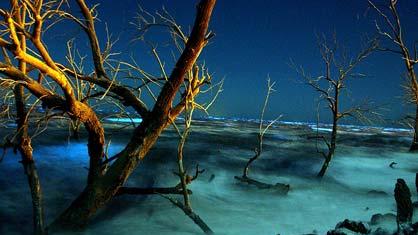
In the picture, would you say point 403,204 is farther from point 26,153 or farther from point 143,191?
point 26,153

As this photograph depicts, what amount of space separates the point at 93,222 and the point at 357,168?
1512 cm

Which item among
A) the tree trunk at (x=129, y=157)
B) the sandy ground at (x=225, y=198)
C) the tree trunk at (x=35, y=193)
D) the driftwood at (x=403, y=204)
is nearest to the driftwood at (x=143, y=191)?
the tree trunk at (x=129, y=157)

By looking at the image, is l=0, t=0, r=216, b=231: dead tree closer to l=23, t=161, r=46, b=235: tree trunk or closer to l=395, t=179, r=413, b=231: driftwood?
l=23, t=161, r=46, b=235: tree trunk

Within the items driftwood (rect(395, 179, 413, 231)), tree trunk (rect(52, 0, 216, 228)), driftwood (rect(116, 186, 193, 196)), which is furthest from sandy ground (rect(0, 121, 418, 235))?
driftwood (rect(395, 179, 413, 231))

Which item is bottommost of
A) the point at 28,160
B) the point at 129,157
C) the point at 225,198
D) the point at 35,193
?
the point at 225,198

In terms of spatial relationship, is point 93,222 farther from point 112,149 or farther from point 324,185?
point 112,149

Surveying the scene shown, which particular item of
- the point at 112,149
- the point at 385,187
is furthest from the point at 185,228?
the point at 112,149

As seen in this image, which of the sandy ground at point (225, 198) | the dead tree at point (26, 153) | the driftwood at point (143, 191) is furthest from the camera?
the sandy ground at point (225, 198)

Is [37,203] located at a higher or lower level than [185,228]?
higher

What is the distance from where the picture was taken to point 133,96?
26.2 ft

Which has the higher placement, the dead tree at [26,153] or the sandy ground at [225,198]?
the dead tree at [26,153]

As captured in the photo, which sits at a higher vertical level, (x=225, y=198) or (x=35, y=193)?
(x=35, y=193)

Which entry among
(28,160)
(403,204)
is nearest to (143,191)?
(28,160)

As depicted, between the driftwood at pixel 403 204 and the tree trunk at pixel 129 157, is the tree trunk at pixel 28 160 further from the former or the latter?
the driftwood at pixel 403 204
